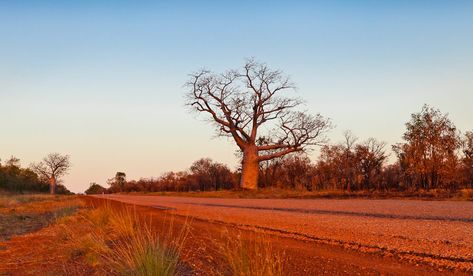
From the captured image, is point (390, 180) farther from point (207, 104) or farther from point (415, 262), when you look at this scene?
point (415, 262)

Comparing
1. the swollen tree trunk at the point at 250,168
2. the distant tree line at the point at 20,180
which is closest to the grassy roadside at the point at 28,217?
the swollen tree trunk at the point at 250,168

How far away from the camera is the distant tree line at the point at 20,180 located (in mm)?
81562

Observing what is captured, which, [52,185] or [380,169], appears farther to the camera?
[52,185]

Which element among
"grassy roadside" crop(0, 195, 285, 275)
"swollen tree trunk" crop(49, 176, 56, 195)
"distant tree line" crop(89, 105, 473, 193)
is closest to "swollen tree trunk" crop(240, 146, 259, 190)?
"distant tree line" crop(89, 105, 473, 193)

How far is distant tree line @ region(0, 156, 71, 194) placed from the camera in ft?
268

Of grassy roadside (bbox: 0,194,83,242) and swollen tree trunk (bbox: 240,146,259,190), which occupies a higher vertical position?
swollen tree trunk (bbox: 240,146,259,190)

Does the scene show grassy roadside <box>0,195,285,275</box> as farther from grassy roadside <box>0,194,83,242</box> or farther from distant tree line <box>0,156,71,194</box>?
distant tree line <box>0,156,71,194</box>

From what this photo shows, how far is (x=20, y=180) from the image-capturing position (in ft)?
286

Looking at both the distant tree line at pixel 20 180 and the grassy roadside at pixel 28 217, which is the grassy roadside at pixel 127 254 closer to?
the grassy roadside at pixel 28 217

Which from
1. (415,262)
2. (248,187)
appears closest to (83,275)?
(415,262)

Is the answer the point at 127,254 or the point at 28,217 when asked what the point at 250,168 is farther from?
the point at 127,254

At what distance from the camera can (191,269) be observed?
19.5ft

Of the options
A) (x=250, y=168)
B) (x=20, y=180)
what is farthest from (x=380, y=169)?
(x=20, y=180)

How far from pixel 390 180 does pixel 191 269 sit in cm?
4232
